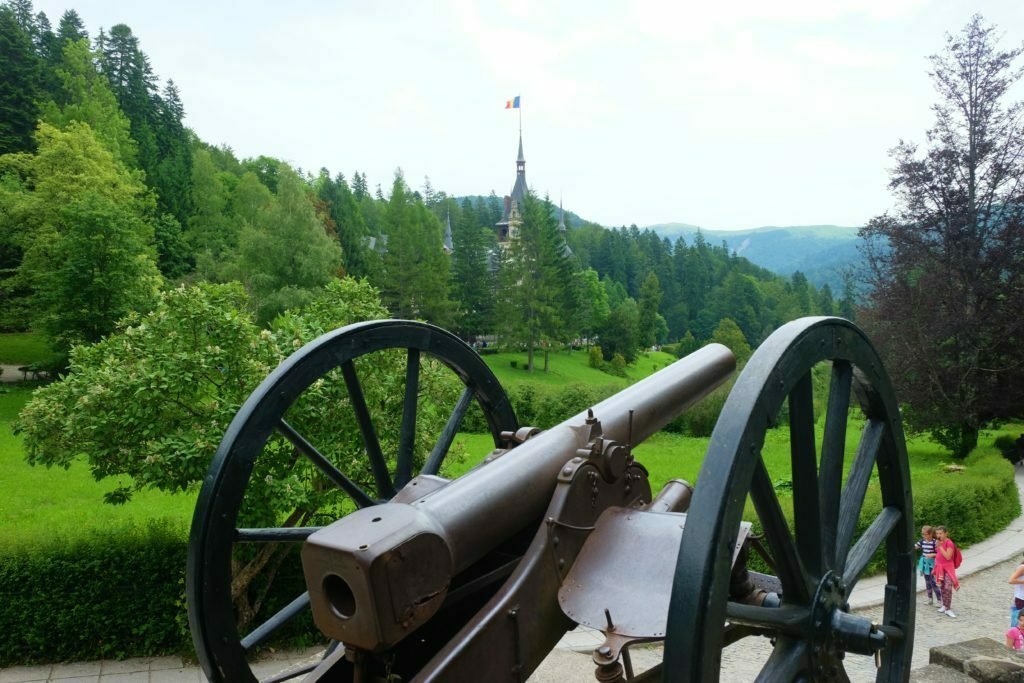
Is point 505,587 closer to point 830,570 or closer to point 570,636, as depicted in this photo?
point 830,570

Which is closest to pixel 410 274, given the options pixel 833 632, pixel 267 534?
pixel 267 534

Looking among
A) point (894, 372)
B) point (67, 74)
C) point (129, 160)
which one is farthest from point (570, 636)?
point (67, 74)

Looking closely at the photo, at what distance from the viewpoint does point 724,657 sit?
330 inches

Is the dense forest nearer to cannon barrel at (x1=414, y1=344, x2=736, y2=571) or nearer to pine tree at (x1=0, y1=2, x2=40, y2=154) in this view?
pine tree at (x1=0, y1=2, x2=40, y2=154)

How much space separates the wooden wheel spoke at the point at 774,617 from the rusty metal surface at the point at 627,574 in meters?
0.28

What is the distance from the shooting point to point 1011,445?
986 inches

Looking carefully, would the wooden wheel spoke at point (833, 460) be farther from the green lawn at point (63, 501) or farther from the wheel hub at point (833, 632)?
the green lawn at point (63, 501)

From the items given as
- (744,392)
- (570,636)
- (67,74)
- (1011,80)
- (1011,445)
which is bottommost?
(1011,445)

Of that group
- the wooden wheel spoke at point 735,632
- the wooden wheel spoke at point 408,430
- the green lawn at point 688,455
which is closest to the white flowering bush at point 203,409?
the wooden wheel spoke at point 408,430

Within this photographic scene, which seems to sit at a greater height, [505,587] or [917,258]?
[917,258]

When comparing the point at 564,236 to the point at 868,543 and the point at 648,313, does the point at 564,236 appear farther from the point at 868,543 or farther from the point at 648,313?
the point at 868,543

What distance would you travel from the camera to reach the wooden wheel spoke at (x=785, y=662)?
2.94m

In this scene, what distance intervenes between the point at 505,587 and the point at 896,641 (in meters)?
2.12

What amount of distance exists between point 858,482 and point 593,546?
1.26 metres
